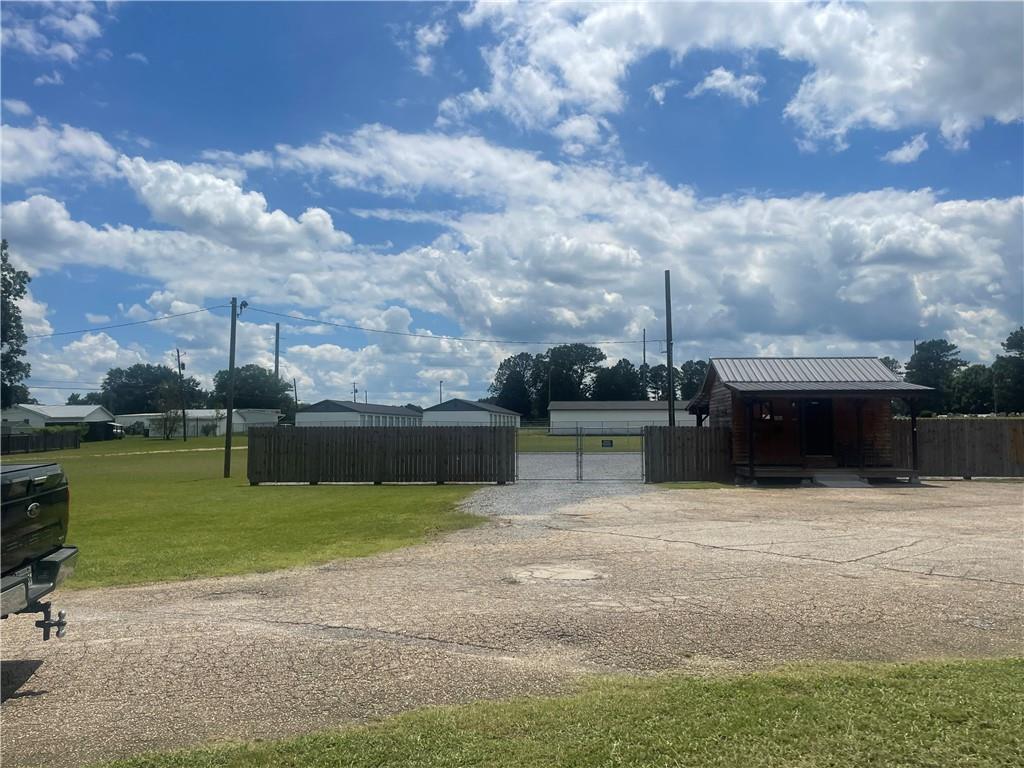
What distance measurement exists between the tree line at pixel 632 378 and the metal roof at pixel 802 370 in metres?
64.8

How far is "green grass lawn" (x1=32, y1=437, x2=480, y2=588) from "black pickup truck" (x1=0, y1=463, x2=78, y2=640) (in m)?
3.49

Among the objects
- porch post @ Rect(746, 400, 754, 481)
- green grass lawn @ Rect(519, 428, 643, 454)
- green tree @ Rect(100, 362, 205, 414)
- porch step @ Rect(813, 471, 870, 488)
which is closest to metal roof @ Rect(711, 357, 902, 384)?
porch post @ Rect(746, 400, 754, 481)

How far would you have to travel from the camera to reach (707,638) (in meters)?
6.34

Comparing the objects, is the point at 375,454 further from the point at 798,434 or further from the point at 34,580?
the point at 34,580

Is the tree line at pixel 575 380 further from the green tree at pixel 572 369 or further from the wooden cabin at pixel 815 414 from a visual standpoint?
the wooden cabin at pixel 815 414

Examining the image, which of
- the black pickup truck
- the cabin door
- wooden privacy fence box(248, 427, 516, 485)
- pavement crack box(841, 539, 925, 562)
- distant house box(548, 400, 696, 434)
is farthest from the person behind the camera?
distant house box(548, 400, 696, 434)

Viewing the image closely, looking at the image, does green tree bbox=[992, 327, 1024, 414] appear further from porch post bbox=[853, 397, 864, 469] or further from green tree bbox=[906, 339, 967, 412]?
porch post bbox=[853, 397, 864, 469]

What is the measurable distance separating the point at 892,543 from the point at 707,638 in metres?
6.35

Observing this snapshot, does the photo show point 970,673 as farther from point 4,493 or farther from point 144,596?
point 144,596

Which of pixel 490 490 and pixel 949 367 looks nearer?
pixel 490 490

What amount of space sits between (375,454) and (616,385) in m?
90.8

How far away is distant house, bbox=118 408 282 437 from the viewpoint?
279 feet

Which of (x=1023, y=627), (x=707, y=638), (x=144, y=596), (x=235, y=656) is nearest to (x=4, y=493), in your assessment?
(x=235, y=656)

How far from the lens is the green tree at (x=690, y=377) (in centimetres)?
12156
